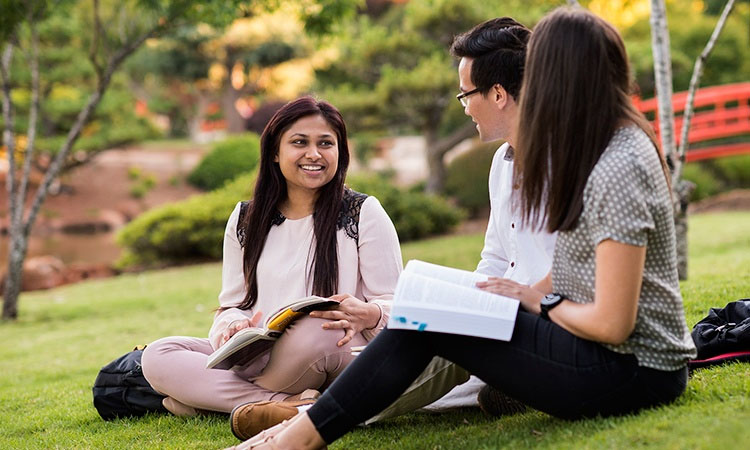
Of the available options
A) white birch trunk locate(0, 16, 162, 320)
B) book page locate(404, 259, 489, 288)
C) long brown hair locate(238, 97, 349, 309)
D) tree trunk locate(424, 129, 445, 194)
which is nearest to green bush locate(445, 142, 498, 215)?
tree trunk locate(424, 129, 445, 194)

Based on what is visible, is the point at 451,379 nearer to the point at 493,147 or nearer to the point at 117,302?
the point at 117,302

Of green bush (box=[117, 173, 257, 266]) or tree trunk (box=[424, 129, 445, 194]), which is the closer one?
green bush (box=[117, 173, 257, 266])

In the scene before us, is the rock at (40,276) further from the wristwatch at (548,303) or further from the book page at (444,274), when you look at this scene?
the wristwatch at (548,303)

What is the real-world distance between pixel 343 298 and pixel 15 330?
15.6ft

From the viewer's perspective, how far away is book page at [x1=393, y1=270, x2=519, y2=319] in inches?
78.4

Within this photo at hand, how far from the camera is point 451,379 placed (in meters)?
2.46

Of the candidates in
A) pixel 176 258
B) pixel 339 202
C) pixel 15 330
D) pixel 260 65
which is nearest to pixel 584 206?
pixel 339 202

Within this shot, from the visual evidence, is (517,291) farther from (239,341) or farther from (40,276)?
(40,276)

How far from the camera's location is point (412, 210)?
424 inches

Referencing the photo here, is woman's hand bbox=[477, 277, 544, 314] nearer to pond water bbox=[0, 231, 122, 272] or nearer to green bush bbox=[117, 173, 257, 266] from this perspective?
green bush bbox=[117, 173, 257, 266]

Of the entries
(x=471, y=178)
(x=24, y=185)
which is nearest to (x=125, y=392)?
(x=24, y=185)

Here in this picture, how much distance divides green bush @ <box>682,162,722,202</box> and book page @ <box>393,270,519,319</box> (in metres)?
10.5

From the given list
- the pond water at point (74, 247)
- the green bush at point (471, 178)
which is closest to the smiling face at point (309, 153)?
the green bush at point (471, 178)

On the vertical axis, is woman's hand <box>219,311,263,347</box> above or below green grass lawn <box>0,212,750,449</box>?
above
